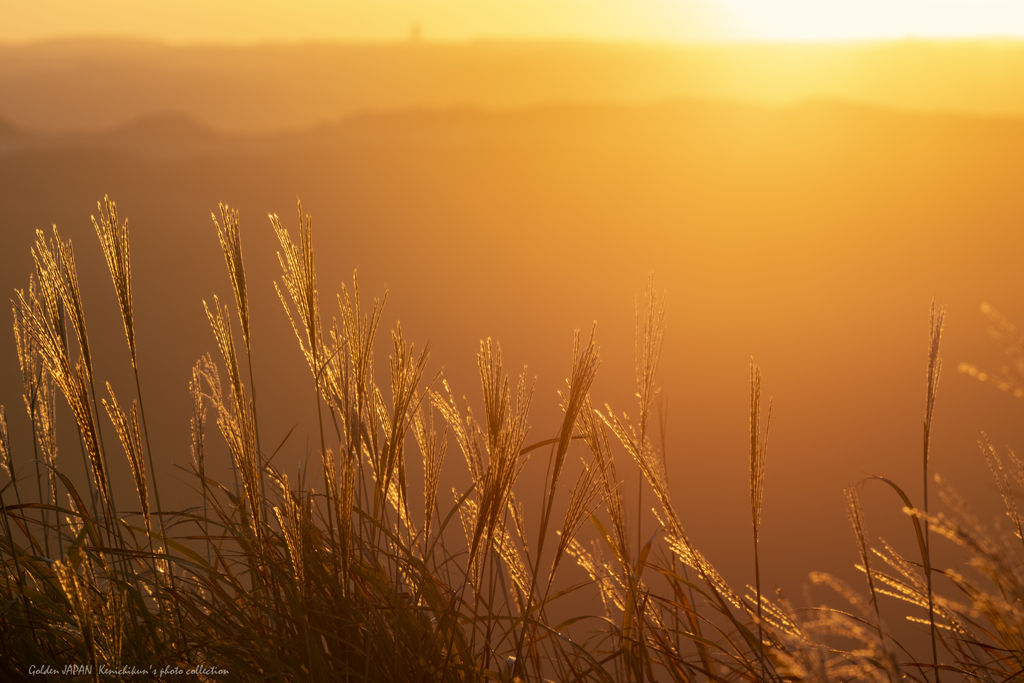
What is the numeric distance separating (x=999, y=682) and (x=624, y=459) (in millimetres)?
4353

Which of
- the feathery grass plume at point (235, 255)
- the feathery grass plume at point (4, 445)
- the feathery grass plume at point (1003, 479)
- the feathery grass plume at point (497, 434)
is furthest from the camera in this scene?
the feathery grass plume at point (4, 445)

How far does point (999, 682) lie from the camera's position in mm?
950

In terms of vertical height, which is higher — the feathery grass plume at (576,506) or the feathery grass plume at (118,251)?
the feathery grass plume at (118,251)

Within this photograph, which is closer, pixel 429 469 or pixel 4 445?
pixel 429 469

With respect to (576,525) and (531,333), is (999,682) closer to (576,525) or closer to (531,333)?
(576,525)

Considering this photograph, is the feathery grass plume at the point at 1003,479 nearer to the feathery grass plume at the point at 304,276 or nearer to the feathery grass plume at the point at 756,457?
the feathery grass plume at the point at 756,457

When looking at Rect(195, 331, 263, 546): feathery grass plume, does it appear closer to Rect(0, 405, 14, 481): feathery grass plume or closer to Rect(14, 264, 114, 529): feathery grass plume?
Rect(14, 264, 114, 529): feathery grass plume

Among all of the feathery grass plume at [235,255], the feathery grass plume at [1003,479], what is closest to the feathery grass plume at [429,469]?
the feathery grass plume at [235,255]

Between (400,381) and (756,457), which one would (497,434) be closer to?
(400,381)

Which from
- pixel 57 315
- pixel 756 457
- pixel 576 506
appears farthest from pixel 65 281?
pixel 756 457

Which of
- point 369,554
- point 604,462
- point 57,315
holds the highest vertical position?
point 57,315

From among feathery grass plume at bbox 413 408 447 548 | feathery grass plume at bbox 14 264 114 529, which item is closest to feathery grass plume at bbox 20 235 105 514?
feathery grass plume at bbox 14 264 114 529

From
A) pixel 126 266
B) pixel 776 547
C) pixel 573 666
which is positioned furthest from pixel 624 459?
pixel 126 266

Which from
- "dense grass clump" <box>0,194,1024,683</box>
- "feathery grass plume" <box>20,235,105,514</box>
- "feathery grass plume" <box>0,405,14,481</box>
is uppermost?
"feathery grass plume" <box>20,235,105,514</box>
